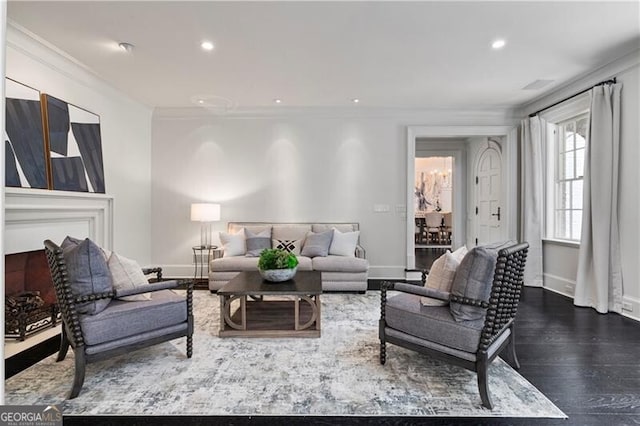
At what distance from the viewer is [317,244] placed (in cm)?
486

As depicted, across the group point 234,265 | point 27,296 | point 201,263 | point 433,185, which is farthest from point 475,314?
point 433,185

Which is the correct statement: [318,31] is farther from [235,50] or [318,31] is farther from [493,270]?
[493,270]

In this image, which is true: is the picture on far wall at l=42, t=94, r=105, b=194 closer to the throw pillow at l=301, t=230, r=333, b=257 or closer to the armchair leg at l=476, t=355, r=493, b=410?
the throw pillow at l=301, t=230, r=333, b=257

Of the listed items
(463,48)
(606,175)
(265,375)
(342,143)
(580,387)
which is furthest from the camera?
(342,143)

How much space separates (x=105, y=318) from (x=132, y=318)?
0.16m

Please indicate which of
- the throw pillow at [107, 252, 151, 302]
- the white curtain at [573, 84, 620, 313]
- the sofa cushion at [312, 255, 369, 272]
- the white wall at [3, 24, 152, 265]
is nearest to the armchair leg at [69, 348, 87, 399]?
the throw pillow at [107, 252, 151, 302]

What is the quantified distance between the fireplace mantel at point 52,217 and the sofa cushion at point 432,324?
305 cm

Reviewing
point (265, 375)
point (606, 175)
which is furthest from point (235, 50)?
point (606, 175)

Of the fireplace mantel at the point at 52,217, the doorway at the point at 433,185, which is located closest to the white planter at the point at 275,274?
the fireplace mantel at the point at 52,217

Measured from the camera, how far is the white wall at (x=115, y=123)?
10.3 feet

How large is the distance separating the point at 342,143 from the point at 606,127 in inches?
132

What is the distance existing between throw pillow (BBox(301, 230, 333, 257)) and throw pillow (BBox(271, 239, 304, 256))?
115mm

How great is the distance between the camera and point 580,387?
2180 mm

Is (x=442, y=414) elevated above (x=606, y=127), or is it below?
below
